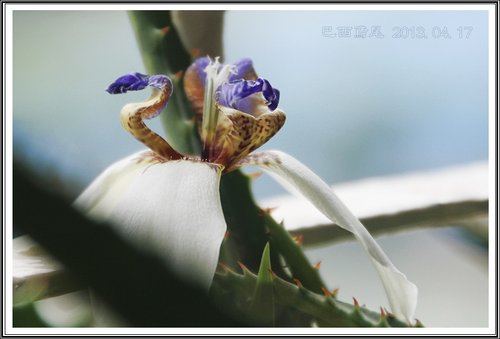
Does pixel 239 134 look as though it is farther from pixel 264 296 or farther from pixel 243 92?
pixel 264 296

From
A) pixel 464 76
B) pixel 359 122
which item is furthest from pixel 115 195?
pixel 464 76

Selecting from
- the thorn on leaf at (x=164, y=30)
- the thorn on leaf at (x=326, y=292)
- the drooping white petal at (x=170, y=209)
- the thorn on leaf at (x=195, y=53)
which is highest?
the thorn on leaf at (x=164, y=30)

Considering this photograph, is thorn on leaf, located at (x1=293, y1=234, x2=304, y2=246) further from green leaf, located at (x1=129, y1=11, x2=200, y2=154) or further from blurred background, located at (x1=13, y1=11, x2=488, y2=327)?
green leaf, located at (x1=129, y1=11, x2=200, y2=154)

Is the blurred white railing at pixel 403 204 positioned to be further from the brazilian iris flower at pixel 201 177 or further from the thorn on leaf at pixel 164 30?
the thorn on leaf at pixel 164 30

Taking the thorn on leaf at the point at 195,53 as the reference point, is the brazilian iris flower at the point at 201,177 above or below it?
Answer: below

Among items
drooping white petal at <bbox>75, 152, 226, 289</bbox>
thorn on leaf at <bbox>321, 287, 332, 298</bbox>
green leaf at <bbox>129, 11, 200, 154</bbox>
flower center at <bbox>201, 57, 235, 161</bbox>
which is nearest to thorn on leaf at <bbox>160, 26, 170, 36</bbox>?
green leaf at <bbox>129, 11, 200, 154</bbox>

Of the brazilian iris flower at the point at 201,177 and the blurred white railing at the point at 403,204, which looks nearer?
the brazilian iris flower at the point at 201,177

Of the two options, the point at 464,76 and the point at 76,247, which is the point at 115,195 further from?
the point at 464,76

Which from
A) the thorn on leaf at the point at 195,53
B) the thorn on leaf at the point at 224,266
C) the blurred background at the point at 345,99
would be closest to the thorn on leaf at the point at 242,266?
the thorn on leaf at the point at 224,266
